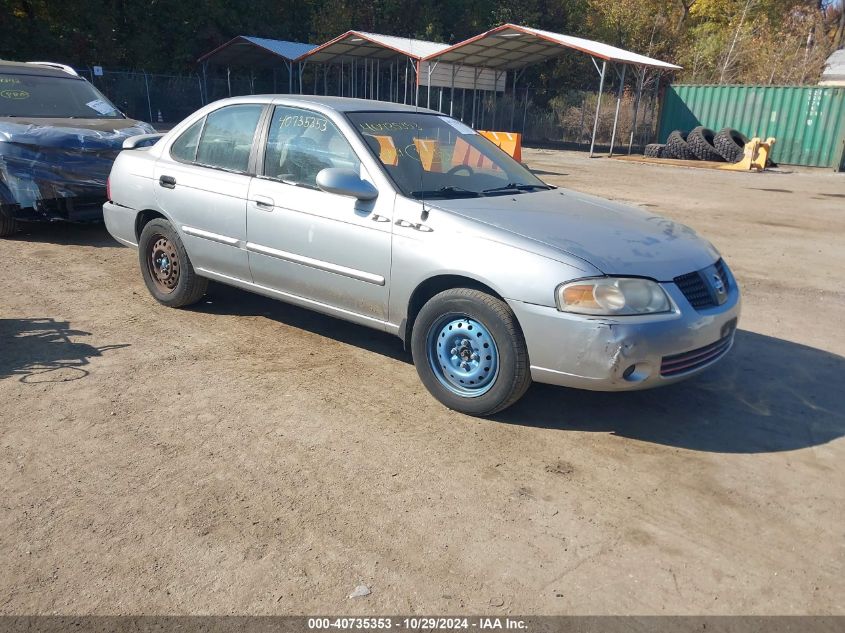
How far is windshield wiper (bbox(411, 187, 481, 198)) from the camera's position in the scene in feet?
13.8

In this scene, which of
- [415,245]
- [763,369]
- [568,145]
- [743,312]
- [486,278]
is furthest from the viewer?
[568,145]

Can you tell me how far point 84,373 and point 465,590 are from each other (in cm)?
304

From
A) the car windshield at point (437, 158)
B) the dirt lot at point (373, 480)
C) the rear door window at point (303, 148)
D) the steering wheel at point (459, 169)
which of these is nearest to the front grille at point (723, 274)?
the dirt lot at point (373, 480)

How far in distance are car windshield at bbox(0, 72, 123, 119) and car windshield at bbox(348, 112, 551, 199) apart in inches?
221

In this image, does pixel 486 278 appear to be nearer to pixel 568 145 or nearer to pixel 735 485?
pixel 735 485

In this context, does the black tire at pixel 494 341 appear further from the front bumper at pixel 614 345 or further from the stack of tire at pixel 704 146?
the stack of tire at pixel 704 146

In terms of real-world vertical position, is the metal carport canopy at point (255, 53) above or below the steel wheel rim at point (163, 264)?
above

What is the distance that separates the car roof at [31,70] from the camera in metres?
8.52

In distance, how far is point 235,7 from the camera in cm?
3578

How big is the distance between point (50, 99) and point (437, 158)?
6330 millimetres

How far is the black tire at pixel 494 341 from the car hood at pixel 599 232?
1.43 ft

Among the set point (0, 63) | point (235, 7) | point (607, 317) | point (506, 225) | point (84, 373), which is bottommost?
point (84, 373)

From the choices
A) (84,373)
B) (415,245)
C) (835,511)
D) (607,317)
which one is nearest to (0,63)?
(84,373)

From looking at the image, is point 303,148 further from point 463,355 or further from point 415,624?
point 415,624
